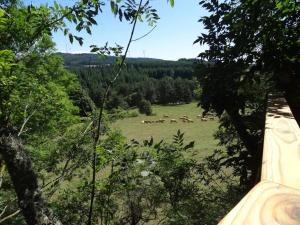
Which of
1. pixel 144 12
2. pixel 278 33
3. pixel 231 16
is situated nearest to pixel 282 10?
pixel 278 33

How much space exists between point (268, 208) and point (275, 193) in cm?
9

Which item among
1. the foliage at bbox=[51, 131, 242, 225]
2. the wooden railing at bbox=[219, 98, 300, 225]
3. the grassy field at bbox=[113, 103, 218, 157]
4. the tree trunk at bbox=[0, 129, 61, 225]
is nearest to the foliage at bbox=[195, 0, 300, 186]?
the foliage at bbox=[51, 131, 242, 225]

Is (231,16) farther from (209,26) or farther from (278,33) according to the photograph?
(209,26)

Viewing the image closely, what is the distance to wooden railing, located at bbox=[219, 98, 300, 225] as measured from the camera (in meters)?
0.68

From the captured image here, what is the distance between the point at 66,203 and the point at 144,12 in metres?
5.55

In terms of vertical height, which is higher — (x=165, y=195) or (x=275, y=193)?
(x=275, y=193)

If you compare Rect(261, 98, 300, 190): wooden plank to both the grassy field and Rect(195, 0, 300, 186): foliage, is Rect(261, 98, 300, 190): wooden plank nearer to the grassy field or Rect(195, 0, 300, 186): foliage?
Rect(195, 0, 300, 186): foliage

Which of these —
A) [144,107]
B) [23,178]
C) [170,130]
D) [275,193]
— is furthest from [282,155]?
[170,130]

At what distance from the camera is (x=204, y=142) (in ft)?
125

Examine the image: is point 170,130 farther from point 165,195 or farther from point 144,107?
point 165,195

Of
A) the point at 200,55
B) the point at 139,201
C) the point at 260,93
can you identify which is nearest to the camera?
the point at 200,55

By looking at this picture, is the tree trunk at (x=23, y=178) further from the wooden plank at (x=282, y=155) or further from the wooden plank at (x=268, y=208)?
the wooden plank at (x=268, y=208)

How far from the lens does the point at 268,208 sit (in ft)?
2.41

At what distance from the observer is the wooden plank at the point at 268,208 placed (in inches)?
26.5
